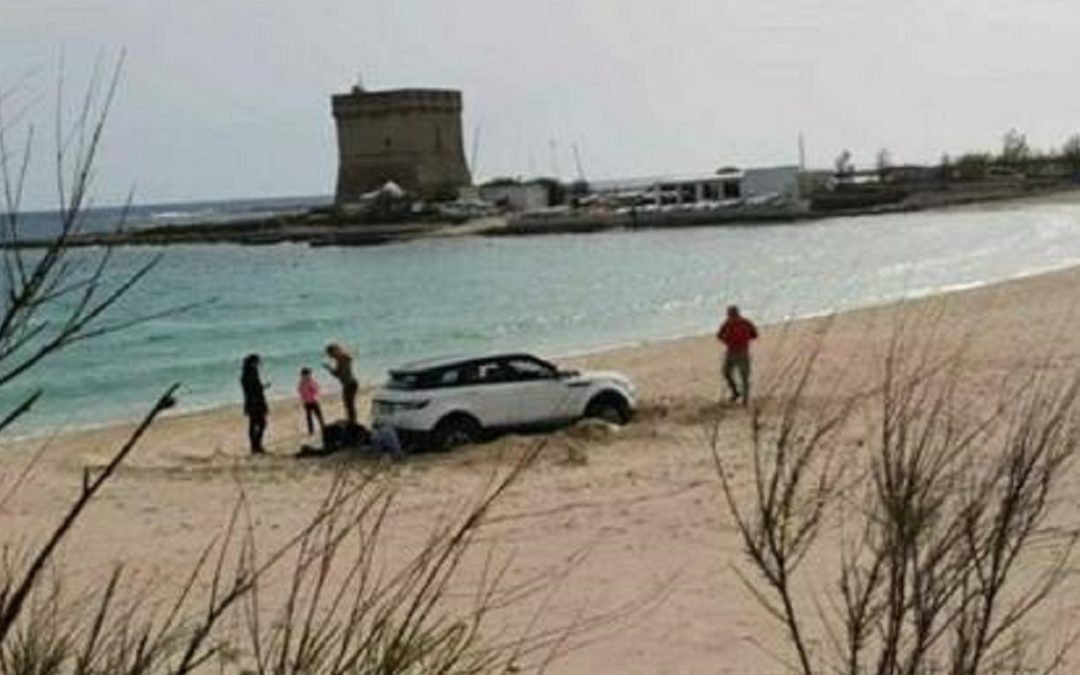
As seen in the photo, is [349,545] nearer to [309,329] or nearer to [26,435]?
[26,435]

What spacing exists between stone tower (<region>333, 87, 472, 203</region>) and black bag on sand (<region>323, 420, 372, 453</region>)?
314 ft

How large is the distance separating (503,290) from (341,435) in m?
49.4

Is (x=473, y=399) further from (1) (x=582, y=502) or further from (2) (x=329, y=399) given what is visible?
(2) (x=329, y=399)

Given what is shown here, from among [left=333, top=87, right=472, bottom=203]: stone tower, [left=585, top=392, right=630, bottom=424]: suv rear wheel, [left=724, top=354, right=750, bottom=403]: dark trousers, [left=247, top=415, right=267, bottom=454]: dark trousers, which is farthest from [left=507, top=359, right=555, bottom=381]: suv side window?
[left=333, top=87, right=472, bottom=203]: stone tower

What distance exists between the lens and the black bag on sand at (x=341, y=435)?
18.6 m

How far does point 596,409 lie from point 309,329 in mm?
33913

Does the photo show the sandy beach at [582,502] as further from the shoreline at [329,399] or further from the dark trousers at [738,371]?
the shoreline at [329,399]

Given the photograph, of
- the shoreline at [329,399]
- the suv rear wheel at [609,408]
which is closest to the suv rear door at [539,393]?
the suv rear wheel at [609,408]

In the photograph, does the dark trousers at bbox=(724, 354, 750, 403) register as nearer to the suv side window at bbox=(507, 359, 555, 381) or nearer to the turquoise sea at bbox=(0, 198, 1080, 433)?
the turquoise sea at bbox=(0, 198, 1080, 433)

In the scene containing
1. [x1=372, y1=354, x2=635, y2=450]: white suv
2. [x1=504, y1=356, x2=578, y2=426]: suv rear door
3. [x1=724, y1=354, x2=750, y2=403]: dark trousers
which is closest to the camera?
[x1=372, y1=354, x2=635, y2=450]: white suv

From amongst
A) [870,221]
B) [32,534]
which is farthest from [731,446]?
[870,221]

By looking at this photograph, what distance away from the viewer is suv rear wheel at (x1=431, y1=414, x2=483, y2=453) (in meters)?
18.4

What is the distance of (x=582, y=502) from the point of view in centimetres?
1468

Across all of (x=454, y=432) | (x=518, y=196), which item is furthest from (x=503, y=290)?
(x=518, y=196)
